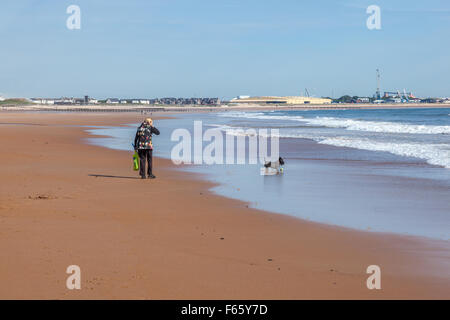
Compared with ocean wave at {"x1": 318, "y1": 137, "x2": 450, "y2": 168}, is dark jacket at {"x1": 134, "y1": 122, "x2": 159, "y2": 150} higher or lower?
higher

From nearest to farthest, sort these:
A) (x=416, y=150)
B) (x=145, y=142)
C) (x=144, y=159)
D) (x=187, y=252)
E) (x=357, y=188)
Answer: (x=187, y=252)
(x=357, y=188)
(x=144, y=159)
(x=145, y=142)
(x=416, y=150)

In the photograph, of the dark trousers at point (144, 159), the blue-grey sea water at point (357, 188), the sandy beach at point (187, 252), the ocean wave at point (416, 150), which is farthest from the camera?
the ocean wave at point (416, 150)

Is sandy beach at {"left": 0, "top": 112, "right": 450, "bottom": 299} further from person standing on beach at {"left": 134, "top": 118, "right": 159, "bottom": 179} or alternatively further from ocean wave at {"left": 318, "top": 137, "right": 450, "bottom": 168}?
ocean wave at {"left": 318, "top": 137, "right": 450, "bottom": 168}

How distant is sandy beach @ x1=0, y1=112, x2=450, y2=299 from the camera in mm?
5582

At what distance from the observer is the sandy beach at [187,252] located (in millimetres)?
5582

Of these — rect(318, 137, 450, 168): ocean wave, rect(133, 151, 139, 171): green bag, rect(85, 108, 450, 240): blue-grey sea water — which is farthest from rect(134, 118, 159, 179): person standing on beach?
rect(318, 137, 450, 168): ocean wave

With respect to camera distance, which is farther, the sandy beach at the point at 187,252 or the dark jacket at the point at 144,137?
the dark jacket at the point at 144,137

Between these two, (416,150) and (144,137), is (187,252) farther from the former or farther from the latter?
(416,150)

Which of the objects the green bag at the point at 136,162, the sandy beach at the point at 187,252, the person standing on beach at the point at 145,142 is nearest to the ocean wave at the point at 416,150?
the person standing on beach at the point at 145,142

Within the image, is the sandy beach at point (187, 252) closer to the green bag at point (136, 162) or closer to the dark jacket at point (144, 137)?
the dark jacket at point (144, 137)

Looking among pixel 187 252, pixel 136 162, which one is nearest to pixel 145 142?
pixel 136 162

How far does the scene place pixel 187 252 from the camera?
22.7 feet

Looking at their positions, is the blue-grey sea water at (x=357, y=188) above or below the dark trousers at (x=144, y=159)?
below
